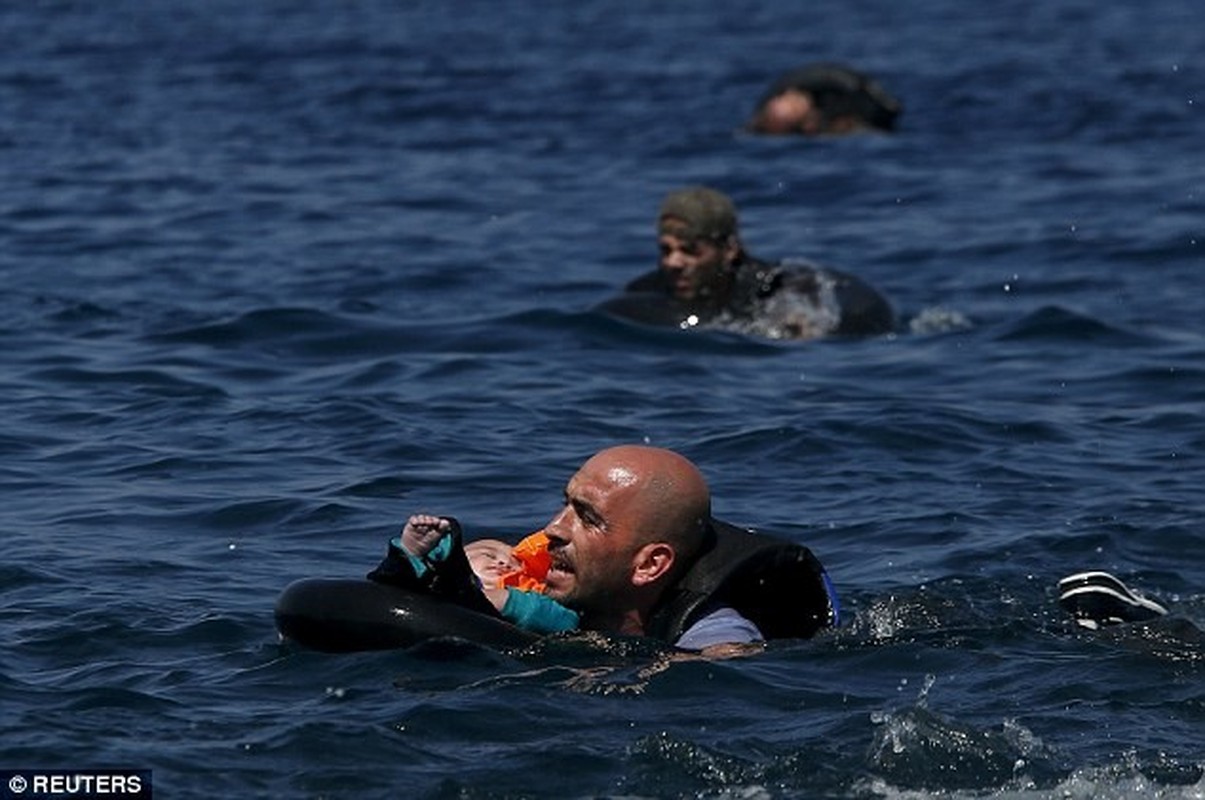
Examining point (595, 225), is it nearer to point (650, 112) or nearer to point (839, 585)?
→ point (650, 112)

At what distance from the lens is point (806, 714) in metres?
9.34

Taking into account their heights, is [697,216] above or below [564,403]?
above

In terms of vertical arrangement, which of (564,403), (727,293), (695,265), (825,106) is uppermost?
(695,265)

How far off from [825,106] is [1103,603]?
16267 millimetres

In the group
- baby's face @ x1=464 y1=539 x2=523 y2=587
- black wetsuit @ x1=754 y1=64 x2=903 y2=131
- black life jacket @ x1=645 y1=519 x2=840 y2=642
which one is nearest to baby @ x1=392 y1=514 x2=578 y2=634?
baby's face @ x1=464 y1=539 x2=523 y2=587

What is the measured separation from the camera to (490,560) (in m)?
10.5

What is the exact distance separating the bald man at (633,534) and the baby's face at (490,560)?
15.8 inches

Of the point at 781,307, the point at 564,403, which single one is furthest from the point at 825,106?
the point at 564,403

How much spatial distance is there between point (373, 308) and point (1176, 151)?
9963 millimetres

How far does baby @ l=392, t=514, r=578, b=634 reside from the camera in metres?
9.41

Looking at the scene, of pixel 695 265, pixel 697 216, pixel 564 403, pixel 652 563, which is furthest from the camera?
pixel 695 265

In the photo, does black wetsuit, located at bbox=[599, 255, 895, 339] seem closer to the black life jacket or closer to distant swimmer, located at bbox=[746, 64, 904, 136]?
the black life jacket

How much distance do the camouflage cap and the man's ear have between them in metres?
7.12

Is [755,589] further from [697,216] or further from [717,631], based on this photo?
[697,216]
